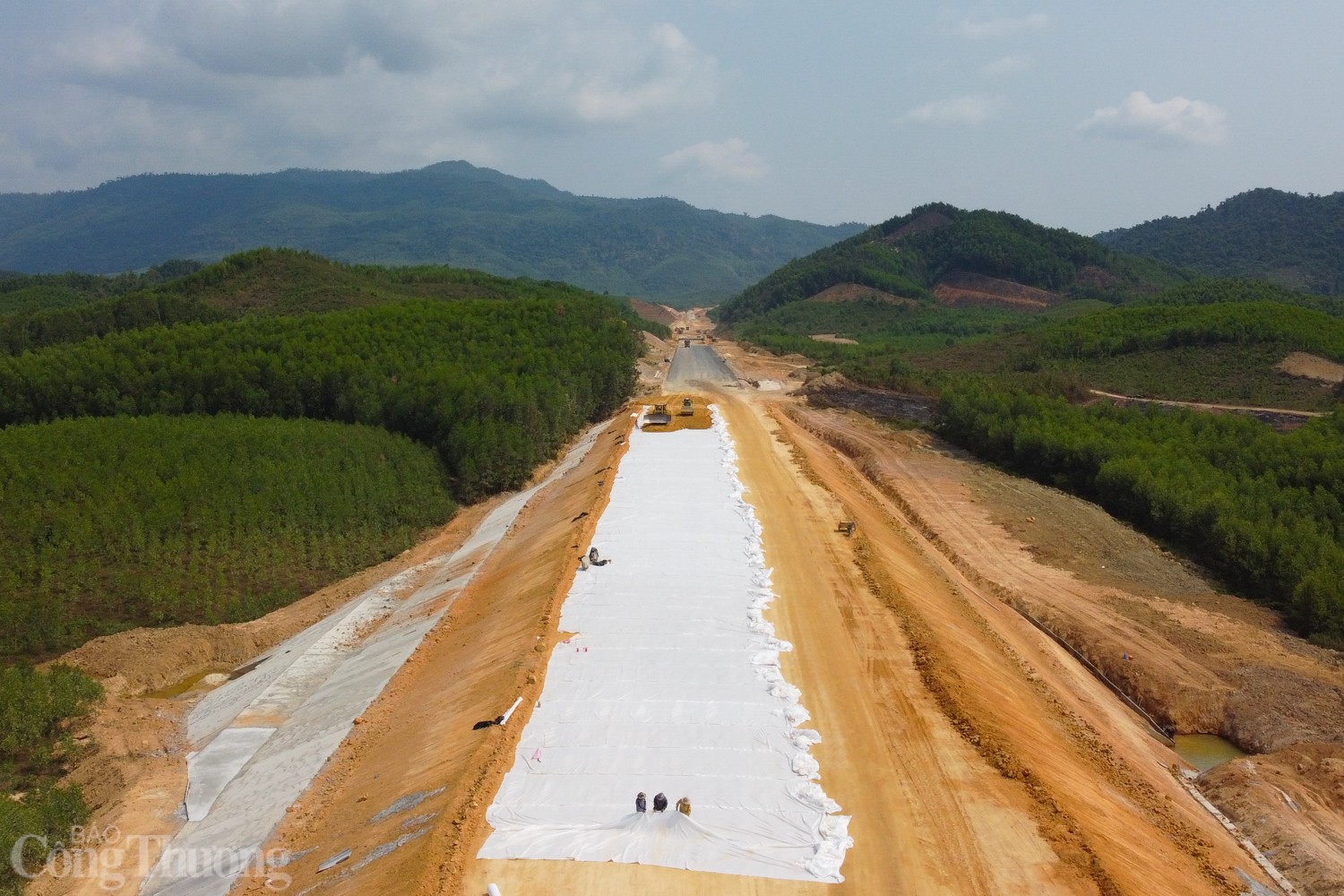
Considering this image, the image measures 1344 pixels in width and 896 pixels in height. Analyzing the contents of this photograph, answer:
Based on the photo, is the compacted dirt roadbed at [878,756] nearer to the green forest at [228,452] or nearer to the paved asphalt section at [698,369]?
the green forest at [228,452]

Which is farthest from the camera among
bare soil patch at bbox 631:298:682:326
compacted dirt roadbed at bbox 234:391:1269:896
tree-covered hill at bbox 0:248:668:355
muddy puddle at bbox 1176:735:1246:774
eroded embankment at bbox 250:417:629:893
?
bare soil patch at bbox 631:298:682:326

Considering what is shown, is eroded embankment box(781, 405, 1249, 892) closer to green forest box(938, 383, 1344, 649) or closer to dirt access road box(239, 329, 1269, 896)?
dirt access road box(239, 329, 1269, 896)

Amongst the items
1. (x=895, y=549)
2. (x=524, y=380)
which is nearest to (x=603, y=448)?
(x=524, y=380)

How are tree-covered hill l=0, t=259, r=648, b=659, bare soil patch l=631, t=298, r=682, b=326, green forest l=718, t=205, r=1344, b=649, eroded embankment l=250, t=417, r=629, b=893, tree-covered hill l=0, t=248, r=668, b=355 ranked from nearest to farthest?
eroded embankment l=250, t=417, r=629, b=893 < tree-covered hill l=0, t=259, r=648, b=659 < green forest l=718, t=205, r=1344, b=649 < tree-covered hill l=0, t=248, r=668, b=355 < bare soil patch l=631, t=298, r=682, b=326

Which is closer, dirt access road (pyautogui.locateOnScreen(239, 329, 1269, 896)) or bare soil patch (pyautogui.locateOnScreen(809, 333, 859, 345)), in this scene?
dirt access road (pyautogui.locateOnScreen(239, 329, 1269, 896))

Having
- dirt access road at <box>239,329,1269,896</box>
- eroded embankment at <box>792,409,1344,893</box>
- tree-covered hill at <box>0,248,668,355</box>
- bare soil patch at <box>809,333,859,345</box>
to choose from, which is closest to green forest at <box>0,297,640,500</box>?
dirt access road at <box>239,329,1269,896</box>

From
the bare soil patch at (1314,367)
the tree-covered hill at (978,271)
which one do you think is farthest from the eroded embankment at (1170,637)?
the tree-covered hill at (978,271)
